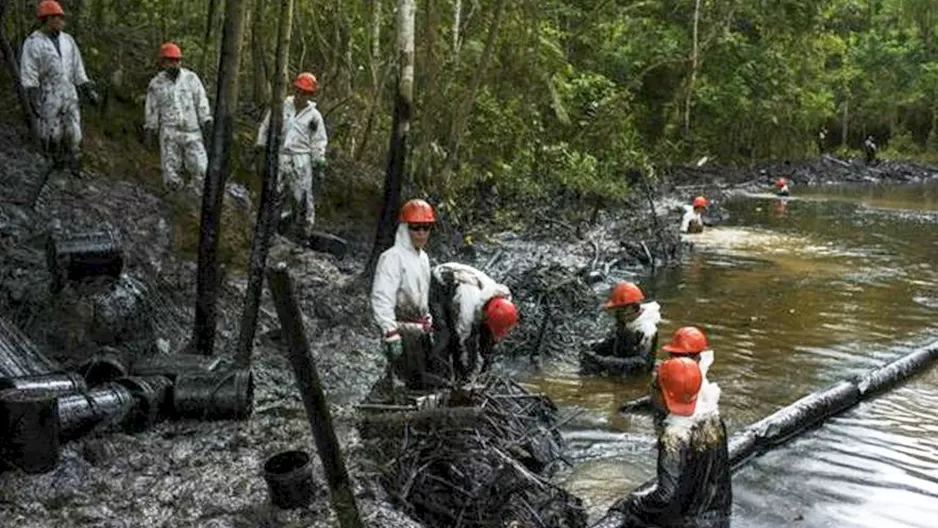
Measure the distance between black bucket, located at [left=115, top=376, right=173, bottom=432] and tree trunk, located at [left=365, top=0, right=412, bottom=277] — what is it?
4.12 metres

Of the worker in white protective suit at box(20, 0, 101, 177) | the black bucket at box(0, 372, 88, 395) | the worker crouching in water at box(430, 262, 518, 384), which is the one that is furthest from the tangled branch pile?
the worker in white protective suit at box(20, 0, 101, 177)

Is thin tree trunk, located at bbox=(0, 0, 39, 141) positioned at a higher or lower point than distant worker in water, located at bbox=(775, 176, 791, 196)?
higher

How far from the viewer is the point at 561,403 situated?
26.7ft

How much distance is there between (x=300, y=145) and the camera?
34.1 feet

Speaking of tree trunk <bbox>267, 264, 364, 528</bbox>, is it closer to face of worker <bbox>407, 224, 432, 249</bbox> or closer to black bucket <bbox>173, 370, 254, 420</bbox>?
black bucket <bbox>173, 370, 254, 420</bbox>

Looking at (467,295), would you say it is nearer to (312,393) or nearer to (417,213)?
(417,213)

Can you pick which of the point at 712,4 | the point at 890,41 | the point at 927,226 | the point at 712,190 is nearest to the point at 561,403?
the point at 927,226

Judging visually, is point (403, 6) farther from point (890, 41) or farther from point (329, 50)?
point (890, 41)

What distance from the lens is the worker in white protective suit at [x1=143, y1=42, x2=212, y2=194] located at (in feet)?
31.8

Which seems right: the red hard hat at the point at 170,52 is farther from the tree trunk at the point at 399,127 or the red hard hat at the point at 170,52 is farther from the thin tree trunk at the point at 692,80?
the thin tree trunk at the point at 692,80

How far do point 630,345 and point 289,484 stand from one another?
4.96 m

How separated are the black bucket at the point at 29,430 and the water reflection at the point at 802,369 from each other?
10.7 ft

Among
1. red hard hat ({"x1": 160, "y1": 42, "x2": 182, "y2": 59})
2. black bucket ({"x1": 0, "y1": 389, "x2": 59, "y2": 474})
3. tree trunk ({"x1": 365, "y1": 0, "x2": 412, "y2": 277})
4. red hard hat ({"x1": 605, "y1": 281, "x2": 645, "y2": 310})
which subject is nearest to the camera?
black bucket ({"x1": 0, "y1": 389, "x2": 59, "y2": 474})

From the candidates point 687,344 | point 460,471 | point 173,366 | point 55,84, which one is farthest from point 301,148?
point 460,471
